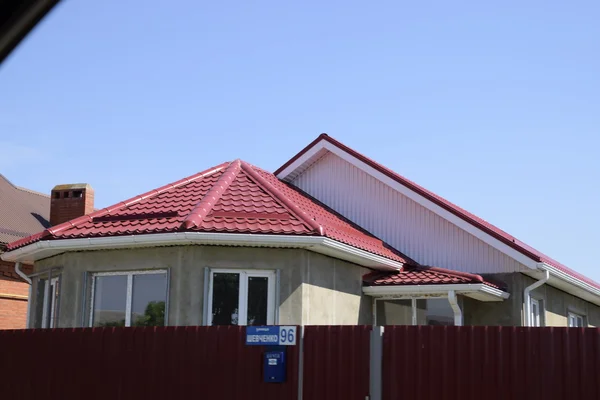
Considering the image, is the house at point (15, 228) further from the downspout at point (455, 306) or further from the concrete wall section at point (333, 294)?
the downspout at point (455, 306)

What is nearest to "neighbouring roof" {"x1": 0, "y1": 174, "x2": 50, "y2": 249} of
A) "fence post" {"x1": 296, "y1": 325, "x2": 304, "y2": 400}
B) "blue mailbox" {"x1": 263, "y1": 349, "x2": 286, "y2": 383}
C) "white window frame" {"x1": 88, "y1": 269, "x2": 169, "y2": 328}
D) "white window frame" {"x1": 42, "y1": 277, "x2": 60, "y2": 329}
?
"white window frame" {"x1": 42, "y1": 277, "x2": 60, "y2": 329}

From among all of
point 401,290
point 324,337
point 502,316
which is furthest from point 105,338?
point 502,316

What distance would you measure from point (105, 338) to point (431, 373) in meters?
4.36

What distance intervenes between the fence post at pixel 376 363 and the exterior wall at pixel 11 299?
16114 mm

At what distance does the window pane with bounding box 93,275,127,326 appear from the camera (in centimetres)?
1232

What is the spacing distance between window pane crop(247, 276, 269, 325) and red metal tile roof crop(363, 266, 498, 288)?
240 centimetres

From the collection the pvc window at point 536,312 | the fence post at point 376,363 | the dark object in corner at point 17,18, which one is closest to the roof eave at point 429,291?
the pvc window at point 536,312

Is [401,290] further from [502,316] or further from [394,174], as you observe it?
[394,174]

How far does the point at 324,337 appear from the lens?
8.66 meters

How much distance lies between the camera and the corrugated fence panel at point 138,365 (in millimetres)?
8984

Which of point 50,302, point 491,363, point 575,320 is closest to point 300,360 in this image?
point 491,363

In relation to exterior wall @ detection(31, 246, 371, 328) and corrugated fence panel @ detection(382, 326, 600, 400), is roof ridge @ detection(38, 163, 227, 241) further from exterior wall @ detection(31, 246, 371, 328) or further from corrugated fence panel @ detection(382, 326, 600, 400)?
corrugated fence panel @ detection(382, 326, 600, 400)

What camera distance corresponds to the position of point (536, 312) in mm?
15867

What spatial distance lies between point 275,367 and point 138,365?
6.56ft
